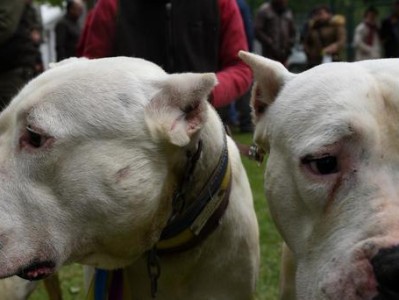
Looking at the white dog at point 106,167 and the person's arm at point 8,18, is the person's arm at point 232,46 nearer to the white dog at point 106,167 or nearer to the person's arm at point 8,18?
the white dog at point 106,167

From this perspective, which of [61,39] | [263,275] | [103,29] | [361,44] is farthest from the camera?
[361,44]

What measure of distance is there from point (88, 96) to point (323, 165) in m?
0.92

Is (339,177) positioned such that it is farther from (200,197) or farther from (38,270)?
(38,270)

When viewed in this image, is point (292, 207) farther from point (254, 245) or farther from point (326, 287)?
point (254, 245)

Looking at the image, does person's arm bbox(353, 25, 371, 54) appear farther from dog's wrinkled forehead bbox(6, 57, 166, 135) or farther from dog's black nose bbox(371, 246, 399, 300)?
dog's black nose bbox(371, 246, 399, 300)

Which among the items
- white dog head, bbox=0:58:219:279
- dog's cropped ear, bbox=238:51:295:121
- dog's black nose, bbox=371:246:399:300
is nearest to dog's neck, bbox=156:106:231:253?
white dog head, bbox=0:58:219:279

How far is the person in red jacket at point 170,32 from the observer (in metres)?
4.43

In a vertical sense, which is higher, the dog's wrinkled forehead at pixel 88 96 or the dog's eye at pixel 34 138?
the dog's wrinkled forehead at pixel 88 96

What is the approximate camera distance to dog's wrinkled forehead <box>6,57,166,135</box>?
2.70 m

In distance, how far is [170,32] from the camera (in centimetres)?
448

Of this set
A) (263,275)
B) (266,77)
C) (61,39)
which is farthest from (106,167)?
(61,39)

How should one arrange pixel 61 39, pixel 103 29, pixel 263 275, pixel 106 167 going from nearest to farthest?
pixel 106 167 < pixel 103 29 < pixel 263 275 < pixel 61 39

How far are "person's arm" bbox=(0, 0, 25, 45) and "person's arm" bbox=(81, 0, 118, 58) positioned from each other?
0.87 metres

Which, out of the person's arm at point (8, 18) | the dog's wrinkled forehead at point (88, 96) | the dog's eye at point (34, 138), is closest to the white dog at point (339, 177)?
the dog's wrinkled forehead at point (88, 96)
